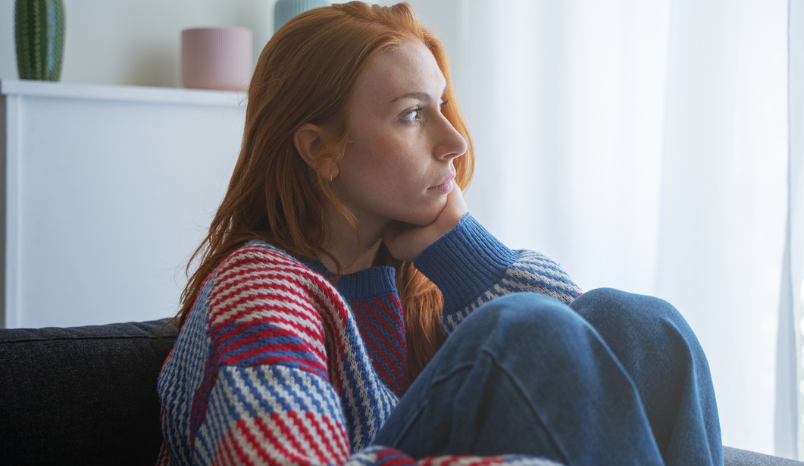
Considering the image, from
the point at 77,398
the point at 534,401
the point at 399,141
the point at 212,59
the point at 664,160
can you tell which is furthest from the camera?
the point at 212,59

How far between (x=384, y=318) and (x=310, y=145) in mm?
294

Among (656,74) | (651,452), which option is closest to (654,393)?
(651,452)

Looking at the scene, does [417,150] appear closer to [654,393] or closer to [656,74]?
[654,393]

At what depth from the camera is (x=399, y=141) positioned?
0.98 meters

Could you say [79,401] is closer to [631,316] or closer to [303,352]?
[303,352]

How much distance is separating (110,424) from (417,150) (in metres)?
0.59

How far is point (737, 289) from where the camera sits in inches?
54.4

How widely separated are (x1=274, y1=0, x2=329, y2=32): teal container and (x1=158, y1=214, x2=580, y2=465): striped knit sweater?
1.30 metres

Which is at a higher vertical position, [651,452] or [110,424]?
[651,452]

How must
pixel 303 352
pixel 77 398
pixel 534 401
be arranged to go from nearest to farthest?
pixel 534 401 < pixel 303 352 < pixel 77 398

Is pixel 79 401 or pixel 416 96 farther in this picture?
pixel 416 96

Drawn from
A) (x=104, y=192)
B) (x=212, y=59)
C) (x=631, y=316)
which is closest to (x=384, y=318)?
(x=631, y=316)

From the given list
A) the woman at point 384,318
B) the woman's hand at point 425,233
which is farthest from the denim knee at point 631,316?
the woman's hand at point 425,233

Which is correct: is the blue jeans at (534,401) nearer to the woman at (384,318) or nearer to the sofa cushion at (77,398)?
the woman at (384,318)
